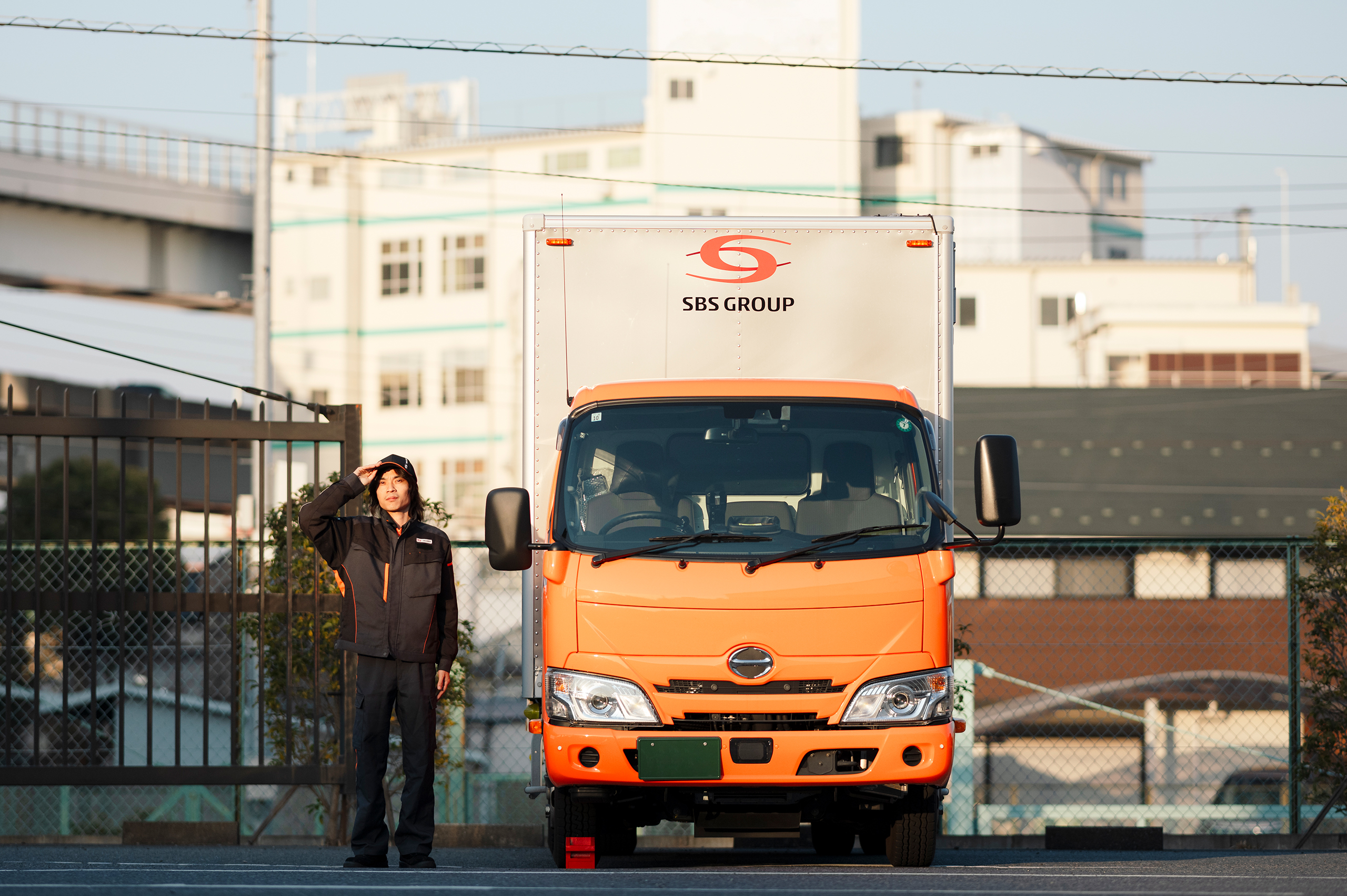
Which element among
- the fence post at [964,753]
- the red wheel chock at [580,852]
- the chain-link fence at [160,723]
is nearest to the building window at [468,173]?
the chain-link fence at [160,723]

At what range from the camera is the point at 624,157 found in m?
62.5

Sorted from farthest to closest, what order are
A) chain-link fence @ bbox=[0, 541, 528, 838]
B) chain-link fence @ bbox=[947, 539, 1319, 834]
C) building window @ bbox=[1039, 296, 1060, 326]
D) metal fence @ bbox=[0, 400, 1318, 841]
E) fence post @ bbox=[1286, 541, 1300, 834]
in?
1. building window @ bbox=[1039, 296, 1060, 326]
2. chain-link fence @ bbox=[947, 539, 1319, 834]
3. chain-link fence @ bbox=[0, 541, 528, 838]
4. fence post @ bbox=[1286, 541, 1300, 834]
5. metal fence @ bbox=[0, 400, 1318, 841]

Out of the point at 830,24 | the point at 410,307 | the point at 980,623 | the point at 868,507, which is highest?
the point at 830,24

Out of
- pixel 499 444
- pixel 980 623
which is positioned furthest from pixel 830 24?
pixel 980 623

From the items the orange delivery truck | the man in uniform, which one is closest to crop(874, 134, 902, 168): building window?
the orange delivery truck

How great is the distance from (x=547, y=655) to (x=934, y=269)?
2.94 metres

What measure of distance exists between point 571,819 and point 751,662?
1339 mm

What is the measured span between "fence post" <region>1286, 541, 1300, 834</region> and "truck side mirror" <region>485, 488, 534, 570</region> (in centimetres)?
563

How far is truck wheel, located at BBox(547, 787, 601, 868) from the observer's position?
278 inches

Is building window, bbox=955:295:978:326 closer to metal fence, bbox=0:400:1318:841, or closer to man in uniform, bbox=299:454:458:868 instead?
metal fence, bbox=0:400:1318:841

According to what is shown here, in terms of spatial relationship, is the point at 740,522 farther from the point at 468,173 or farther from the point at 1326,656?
the point at 468,173

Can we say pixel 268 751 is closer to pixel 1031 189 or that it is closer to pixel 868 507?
pixel 868 507

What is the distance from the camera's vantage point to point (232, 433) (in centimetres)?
893

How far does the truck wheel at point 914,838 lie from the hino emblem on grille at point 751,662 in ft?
3.72
